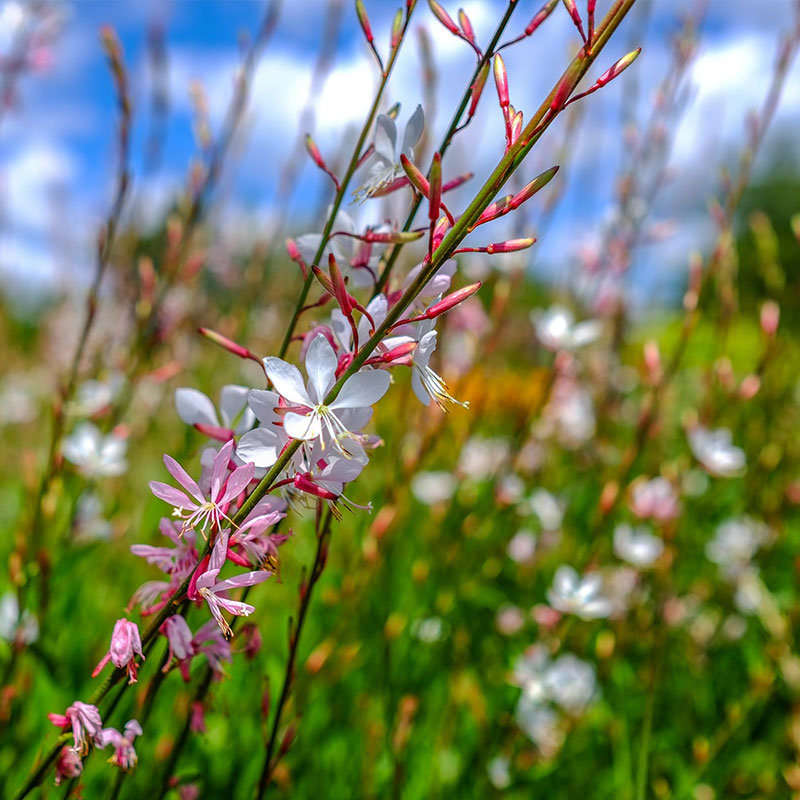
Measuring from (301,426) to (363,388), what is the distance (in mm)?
70

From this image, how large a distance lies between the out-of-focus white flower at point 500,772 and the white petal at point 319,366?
1345mm

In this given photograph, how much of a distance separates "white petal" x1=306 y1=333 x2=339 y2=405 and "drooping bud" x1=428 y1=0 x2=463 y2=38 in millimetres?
367

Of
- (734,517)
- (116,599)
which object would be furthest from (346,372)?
(734,517)

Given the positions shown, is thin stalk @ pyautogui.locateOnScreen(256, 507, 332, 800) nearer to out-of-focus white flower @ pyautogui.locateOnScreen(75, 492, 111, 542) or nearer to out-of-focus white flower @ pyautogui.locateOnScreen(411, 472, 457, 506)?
out-of-focus white flower @ pyautogui.locateOnScreen(75, 492, 111, 542)

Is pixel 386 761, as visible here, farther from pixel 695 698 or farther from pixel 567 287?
pixel 567 287

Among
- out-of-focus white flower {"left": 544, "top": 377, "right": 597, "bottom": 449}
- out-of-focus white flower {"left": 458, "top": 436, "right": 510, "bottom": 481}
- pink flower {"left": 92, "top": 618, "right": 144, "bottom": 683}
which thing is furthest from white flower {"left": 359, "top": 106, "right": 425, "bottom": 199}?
out-of-focus white flower {"left": 544, "top": 377, "right": 597, "bottom": 449}

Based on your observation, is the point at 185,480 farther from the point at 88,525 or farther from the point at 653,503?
the point at 653,503

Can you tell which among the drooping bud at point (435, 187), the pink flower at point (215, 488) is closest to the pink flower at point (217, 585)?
the pink flower at point (215, 488)

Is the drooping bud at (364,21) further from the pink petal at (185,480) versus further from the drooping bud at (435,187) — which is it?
the pink petal at (185,480)

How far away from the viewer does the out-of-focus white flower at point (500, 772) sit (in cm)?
165

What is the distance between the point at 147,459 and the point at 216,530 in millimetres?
3521

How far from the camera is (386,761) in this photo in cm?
177

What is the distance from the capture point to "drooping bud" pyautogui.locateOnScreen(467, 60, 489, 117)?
0.69 meters

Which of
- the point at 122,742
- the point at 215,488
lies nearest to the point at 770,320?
the point at 215,488
